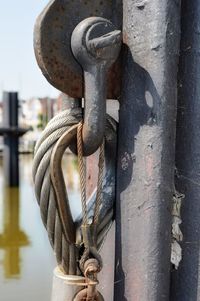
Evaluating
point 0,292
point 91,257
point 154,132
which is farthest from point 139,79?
point 0,292

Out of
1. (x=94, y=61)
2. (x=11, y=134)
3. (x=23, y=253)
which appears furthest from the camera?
(x=11, y=134)

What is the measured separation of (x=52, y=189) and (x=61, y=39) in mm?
235

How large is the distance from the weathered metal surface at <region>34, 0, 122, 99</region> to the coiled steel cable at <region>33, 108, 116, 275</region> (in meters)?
0.05

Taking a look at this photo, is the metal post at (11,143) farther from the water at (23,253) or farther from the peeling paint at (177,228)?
the peeling paint at (177,228)

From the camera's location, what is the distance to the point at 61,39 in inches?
27.5

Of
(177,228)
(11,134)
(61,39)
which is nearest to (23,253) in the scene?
(11,134)

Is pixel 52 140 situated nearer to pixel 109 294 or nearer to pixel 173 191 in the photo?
pixel 173 191

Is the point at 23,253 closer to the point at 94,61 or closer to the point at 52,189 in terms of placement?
the point at 52,189

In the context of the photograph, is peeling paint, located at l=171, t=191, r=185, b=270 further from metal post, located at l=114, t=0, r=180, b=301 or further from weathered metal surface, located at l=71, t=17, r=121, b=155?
weathered metal surface, located at l=71, t=17, r=121, b=155

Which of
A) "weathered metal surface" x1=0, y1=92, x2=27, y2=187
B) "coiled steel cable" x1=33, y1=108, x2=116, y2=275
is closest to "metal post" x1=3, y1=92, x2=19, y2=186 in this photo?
"weathered metal surface" x1=0, y1=92, x2=27, y2=187

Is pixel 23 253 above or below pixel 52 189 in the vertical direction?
below

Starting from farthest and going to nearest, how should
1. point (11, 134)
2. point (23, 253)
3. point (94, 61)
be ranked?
point (11, 134), point (23, 253), point (94, 61)

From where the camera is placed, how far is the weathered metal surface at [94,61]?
2.24 ft

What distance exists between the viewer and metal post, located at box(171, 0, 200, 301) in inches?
29.6
